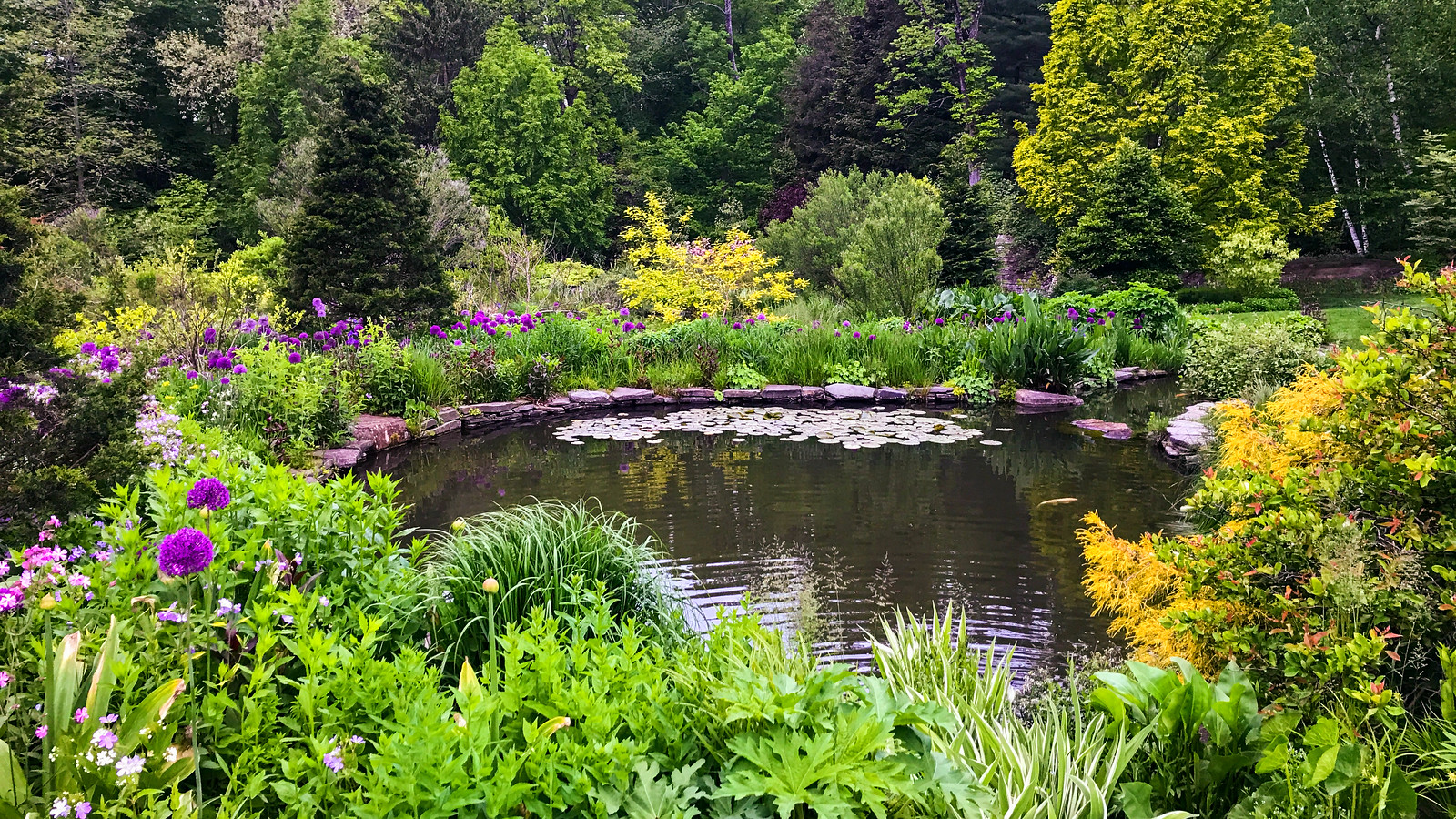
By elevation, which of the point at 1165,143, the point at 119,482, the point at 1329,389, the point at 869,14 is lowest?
the point at 119,482

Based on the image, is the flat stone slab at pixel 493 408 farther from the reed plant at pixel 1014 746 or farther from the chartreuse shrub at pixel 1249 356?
the chartreuse shrub at pixel 1249 356

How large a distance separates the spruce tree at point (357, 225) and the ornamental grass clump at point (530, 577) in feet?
25.4

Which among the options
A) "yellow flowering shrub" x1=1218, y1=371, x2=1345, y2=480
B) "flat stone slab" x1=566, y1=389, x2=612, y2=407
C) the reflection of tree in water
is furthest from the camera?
"flat stone slab" x1=566, y1=389, x2=612, y2=407

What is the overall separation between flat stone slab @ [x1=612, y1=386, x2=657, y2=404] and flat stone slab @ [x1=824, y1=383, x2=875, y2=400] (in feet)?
6.73

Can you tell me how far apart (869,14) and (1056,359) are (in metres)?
17.8

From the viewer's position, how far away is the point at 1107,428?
707 centimetres

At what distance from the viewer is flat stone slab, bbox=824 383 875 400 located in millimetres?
8734

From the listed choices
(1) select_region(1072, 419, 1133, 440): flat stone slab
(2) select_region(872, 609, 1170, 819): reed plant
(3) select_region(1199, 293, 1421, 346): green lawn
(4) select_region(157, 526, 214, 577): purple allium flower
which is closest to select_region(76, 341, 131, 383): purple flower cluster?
(4) select_region(157, 526, 214, 577): purple allium flower

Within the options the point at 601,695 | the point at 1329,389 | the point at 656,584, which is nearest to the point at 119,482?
the point at 656,584

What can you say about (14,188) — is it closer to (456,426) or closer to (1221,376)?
(456,426)

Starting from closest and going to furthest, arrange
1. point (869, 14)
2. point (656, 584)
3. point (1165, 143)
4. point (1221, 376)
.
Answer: point (656, 584) < point (1221, 376) < point (1165, 143) < point (869, 14)

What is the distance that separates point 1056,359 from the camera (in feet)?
29.1

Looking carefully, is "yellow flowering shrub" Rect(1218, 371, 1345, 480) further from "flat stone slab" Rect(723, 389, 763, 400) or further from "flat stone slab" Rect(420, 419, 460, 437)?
"flat stone slab" Rect(420, 419, 460, 437)

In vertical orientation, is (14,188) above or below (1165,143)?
below
